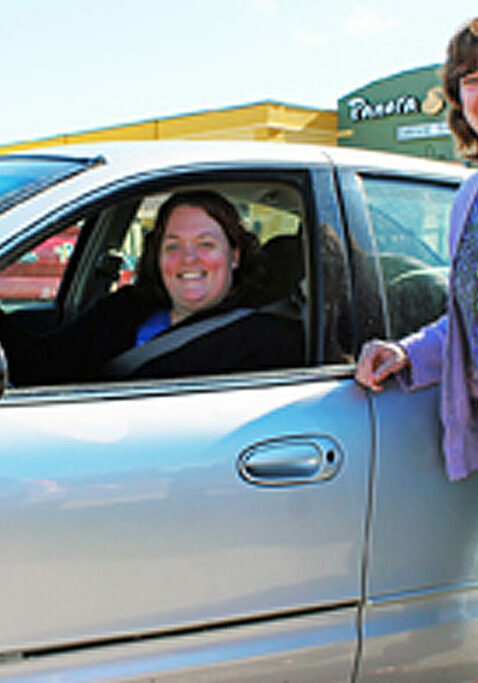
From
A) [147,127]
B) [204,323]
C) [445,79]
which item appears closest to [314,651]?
[204,323]

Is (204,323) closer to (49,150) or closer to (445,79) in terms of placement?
(49,150)

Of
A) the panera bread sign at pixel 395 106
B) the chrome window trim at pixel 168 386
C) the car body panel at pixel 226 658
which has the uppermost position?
the panera bread sign at pixel 395 106

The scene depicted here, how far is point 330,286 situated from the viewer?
210cm

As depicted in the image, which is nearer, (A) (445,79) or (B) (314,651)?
(B) (314,651)

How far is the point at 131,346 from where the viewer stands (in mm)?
2525

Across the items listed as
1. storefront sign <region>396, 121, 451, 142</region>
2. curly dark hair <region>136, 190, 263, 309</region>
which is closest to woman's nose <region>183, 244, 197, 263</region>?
curly dark hair <region>136, 190, 263, 309</region>

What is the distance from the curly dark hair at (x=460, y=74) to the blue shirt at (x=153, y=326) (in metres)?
1.02

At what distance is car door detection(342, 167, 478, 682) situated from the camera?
6.57 ft

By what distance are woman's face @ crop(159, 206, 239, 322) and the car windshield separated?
446mm

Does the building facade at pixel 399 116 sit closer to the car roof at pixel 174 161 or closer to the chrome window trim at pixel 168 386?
the car roof at pixel 174 161

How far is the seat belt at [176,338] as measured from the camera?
218 centimetres

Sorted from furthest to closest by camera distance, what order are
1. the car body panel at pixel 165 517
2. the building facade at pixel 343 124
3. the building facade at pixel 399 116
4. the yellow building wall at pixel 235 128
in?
the building facade at pixel 399 116 < the building facade at pixel 343 124 < the yellow building wall at pixel 235 128 < the car body panel at pixel 165 517

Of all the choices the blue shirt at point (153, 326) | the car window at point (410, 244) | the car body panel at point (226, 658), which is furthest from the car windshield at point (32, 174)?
the car body panel at point (226, 658)

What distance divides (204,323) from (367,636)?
0.90 metres
